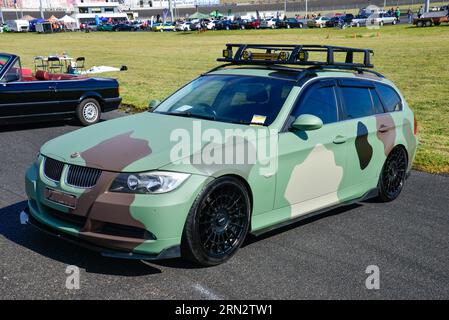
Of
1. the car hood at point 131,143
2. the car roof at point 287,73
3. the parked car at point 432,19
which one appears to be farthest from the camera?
the parked car at point 432,19

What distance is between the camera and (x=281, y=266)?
178 inches

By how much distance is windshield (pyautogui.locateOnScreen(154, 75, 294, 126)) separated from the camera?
5.19m

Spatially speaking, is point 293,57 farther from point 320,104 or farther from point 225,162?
point 225,162

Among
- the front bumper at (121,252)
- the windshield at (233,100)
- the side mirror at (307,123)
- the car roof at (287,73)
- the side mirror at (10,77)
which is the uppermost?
the car roof at (287,73)

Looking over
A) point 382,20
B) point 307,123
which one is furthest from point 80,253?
point 382,20

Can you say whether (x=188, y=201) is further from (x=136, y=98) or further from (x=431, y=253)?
(x=136, y=98)

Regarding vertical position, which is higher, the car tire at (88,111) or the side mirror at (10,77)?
the side mirror at (10,77)

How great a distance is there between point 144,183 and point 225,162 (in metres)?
0.72

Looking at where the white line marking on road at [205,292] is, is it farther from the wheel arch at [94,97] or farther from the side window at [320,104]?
the wheel arch at [94,97]

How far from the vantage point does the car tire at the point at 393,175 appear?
6.32m

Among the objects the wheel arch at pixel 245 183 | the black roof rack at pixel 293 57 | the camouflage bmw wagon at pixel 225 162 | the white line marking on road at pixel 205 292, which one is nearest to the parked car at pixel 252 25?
the black roof rack at pixel 293 57

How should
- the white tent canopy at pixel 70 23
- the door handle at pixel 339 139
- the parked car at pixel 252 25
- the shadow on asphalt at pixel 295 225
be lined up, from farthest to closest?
1. the white tent canopy at pixel 70 23
2. the parked car at pixel 252 25
3. the door handle at pixel 339 139
4. the shadow on asphalt at pixel 295 225

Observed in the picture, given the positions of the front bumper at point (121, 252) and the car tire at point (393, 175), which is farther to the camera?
the car tire at point (393, 175)

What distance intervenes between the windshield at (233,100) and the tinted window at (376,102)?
52.9 inches
